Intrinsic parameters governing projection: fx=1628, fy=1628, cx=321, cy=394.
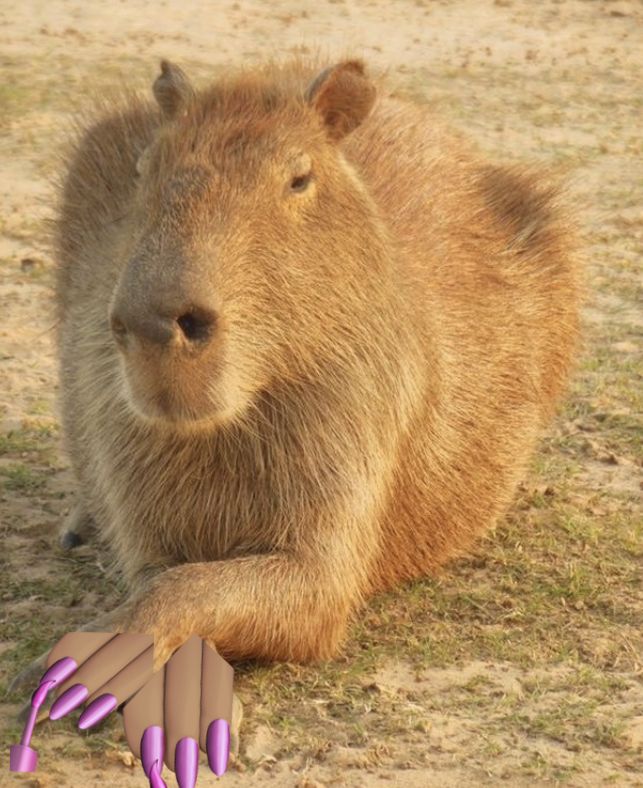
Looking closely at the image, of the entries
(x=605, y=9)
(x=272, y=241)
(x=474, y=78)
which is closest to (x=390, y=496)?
(x=272, y=241)

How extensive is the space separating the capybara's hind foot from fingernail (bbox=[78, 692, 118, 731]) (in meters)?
1.24

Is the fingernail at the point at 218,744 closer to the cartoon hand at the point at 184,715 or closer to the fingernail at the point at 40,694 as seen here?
the cartoon hand at the point at 184,715

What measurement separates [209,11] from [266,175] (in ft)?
26.4

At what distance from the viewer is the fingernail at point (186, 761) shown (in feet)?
9.78

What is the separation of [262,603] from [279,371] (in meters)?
0.52

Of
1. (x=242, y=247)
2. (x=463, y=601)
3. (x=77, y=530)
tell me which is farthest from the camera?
(x=77, y=530)

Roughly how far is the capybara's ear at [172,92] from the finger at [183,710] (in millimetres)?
1213

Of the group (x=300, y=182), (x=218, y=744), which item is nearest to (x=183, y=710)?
(x=218, y=744)

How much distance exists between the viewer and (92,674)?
3250 millimetres

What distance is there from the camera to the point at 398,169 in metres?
4.67

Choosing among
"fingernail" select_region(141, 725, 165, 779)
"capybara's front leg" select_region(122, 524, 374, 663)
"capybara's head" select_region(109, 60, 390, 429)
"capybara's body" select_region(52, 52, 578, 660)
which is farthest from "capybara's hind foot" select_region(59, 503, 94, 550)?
"fingernail" select_region(141, 725, 165, 779)

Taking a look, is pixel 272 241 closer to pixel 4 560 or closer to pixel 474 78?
pixel 4 560

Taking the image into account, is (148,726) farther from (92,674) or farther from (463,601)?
(463,601)

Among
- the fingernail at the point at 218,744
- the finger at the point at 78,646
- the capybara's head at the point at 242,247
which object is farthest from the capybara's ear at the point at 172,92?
the fingernail at the point at 218,744
